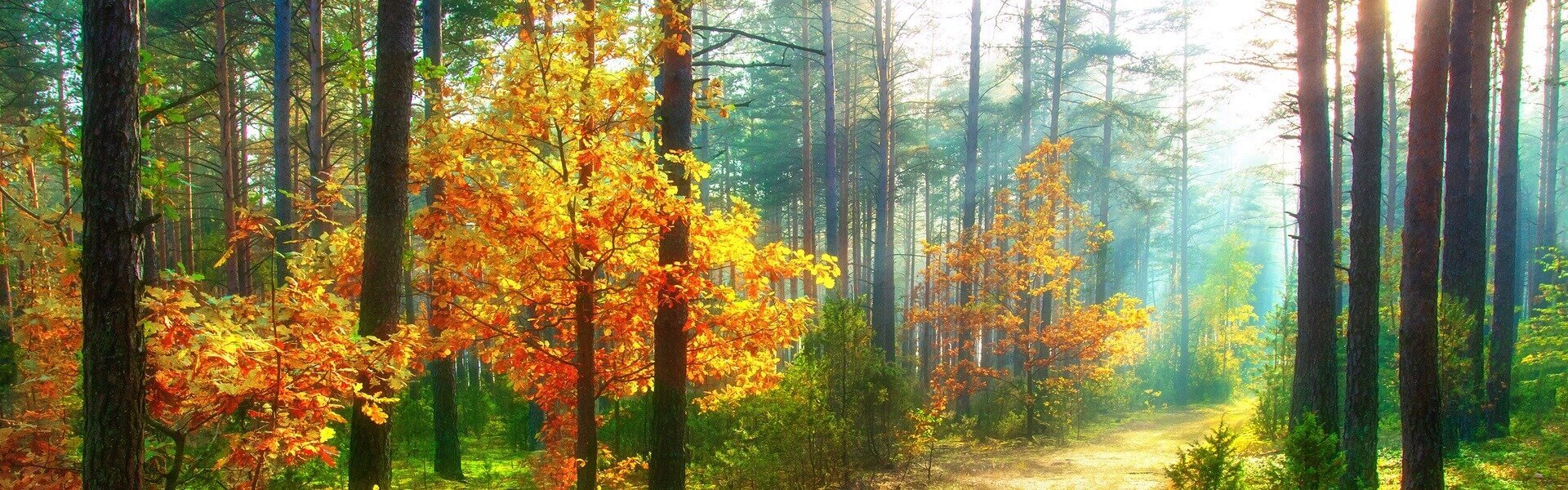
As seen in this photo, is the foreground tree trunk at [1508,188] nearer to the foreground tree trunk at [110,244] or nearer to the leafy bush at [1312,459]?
the leafy bush at [1312,459]

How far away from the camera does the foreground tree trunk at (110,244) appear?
12.6 feet

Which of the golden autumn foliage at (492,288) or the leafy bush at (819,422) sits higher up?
the golden autumn foliage at (492,288)

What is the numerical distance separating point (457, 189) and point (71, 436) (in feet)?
12.3

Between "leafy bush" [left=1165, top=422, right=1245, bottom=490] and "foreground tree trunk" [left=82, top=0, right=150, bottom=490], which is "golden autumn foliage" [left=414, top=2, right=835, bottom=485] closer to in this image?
"foreground tree trunk" [left=82, top=0, right=150, bottom=490]

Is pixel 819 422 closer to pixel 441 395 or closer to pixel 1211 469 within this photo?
pixel 1211 469

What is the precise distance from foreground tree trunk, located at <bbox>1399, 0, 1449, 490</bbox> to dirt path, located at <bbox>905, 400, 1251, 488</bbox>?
334 cm

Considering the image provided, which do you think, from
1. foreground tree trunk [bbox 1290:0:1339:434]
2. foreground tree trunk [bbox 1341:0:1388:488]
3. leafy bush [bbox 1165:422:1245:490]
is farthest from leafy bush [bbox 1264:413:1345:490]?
foreground tree trunk [bbox 1290:0:1339:434]

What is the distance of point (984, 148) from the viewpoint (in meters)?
28.8

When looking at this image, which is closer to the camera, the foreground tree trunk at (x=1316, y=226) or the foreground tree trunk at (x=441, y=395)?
the foreground tree trunk at (x=1316, y=226)

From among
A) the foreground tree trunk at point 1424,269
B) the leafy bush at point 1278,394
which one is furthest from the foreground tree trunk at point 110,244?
the leafy bush at point 1278,394

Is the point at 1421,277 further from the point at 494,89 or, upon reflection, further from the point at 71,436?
the point at 71,436

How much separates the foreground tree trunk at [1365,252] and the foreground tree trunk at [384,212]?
28.9ft

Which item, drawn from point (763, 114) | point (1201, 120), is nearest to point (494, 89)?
point (763, 114)

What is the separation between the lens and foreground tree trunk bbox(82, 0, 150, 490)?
12.6 ft
